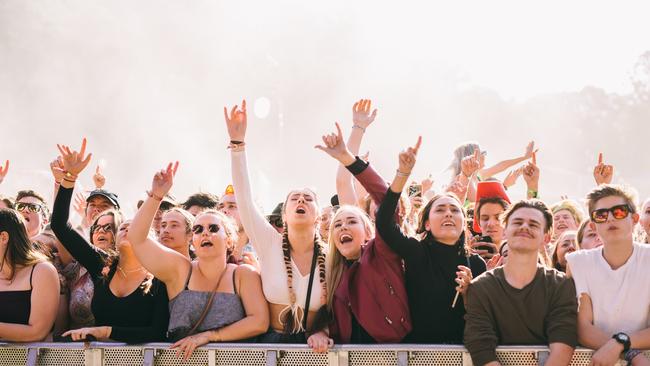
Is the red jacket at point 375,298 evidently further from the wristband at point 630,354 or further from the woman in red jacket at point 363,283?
the wristband at point 630,354

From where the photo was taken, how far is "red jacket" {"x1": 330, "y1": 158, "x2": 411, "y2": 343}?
4.67 meters

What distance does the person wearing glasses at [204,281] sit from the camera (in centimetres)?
486

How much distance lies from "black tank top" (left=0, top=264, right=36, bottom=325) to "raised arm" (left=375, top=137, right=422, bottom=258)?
228 centimetres

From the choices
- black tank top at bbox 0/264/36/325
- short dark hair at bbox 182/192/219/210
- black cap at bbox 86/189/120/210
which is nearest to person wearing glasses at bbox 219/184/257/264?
short dark hair at bbox 182/192/219/210

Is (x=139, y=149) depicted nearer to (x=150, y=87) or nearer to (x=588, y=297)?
(x=150, y=87)

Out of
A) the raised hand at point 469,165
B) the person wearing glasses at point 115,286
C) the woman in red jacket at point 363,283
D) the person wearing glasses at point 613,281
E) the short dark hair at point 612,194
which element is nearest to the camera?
the person wearing glasses at point 613,281

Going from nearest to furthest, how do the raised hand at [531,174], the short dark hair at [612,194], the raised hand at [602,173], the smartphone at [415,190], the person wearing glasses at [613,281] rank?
1. the person wearing glasses at [613,281]
2. the short dark hair at [612,194]
3. the raised hand at [602,173]
4. the raised hand at [531,174]
5. the smartphone at [415,190]

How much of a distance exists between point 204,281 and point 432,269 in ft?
4.53

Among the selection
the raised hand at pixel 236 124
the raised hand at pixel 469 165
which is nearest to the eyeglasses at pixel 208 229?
the raised hand at pixel 236 124

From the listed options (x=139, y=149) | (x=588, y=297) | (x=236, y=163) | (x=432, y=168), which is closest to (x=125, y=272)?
(x=236, y=163)

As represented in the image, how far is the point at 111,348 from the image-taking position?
4695 mm

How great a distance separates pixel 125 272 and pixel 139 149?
90.4ft

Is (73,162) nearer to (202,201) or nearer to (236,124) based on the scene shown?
(236,124)

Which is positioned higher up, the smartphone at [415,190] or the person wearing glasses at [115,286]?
the smartphone at [415,190]
